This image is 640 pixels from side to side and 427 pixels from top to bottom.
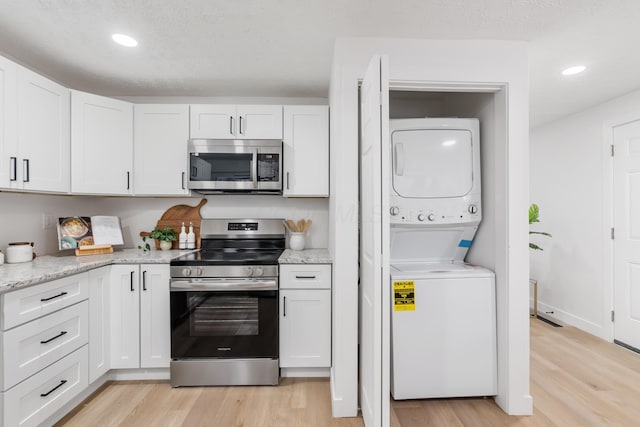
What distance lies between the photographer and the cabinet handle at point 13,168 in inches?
74.3

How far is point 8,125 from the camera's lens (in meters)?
1.87

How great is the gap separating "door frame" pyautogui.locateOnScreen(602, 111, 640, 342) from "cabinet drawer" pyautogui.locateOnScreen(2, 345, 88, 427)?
4.54 m

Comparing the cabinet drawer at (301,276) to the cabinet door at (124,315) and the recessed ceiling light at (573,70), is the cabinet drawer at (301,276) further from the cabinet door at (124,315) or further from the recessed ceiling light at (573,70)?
the recessed ceiling light at (573,70)

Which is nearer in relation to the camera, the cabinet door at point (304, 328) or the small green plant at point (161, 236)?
the cabinet door at point (304, 328)

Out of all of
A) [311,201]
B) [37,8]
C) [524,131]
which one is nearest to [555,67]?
[524,131]

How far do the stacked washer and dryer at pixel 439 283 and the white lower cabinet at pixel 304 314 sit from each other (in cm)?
54

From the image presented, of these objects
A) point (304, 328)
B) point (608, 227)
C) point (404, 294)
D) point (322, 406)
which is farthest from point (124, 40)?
point (608, 227)

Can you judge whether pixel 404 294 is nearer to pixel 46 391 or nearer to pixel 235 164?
pixel 235 164

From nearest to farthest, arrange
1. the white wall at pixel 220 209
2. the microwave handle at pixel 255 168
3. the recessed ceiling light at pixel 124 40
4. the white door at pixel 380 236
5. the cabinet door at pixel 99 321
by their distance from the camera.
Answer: the white door at pixel 380 236
the recessed ceiling light at pixel 124 40
the cabinet door at pixel 99 321
the microwave handle at pixel 255 168
the white wall at pixel 220 209

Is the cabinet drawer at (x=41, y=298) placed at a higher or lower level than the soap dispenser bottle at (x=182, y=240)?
lower

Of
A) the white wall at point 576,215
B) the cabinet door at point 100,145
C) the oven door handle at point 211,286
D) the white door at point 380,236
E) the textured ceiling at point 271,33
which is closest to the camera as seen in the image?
the white door at point 380,236

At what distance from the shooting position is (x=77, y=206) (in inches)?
109

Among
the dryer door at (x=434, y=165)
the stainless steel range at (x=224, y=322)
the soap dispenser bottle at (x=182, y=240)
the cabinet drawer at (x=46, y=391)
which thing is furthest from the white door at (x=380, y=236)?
the soap dispenser bottle at (x=182, y=240)

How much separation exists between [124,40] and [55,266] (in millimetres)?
1514
